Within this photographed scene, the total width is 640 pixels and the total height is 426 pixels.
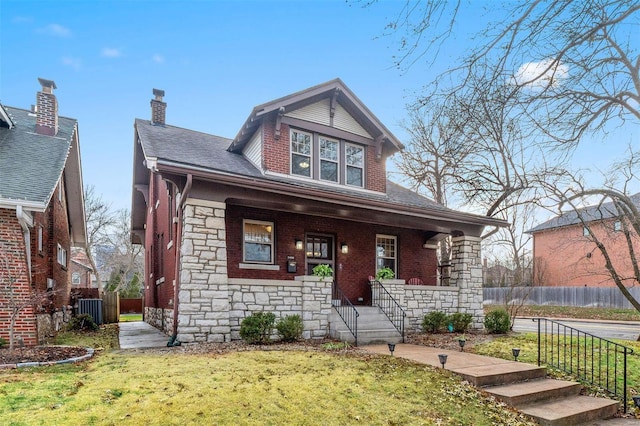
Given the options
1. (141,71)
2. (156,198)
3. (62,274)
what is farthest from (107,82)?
(62,274)

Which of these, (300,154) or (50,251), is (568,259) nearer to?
(300,154)

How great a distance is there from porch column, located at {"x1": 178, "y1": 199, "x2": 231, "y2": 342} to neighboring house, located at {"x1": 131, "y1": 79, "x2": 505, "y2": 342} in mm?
22

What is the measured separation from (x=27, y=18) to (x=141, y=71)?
476 centimetres

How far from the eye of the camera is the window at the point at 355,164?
13.4 metres

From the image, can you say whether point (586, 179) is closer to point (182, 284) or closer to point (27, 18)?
point (182, 284)

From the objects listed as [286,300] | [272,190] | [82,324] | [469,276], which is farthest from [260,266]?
[469,276]

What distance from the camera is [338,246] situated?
1294 cm

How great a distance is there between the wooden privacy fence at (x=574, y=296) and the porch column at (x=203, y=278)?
782 inches

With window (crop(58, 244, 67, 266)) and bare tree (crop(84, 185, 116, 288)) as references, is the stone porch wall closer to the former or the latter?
window (crop(58, 244, 67, 266))

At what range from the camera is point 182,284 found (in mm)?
8688

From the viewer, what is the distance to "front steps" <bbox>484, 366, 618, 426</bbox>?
17.9ft

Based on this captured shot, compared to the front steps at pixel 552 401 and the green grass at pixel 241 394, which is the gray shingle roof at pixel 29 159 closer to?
the green grass at pixel 241 394

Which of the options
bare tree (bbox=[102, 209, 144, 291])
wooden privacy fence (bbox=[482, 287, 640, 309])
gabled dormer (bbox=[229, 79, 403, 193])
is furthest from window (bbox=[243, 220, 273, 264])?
bare tree (bbox=[102, 209, 144, 291])

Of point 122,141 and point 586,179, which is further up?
point 122,141
